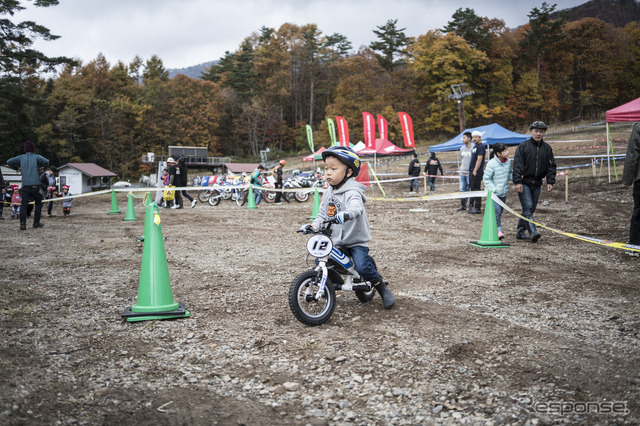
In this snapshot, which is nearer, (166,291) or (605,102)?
(166,291)

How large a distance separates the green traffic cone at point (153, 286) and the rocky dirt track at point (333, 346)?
0.14 metres

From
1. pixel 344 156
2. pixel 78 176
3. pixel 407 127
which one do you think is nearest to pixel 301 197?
pixel 407 127

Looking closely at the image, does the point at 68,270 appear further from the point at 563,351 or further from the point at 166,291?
the point at 563,351

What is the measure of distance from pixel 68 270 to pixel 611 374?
22.9ft

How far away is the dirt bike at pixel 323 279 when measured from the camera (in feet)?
13.5

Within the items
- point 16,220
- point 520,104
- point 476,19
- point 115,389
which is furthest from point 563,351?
point 476,19

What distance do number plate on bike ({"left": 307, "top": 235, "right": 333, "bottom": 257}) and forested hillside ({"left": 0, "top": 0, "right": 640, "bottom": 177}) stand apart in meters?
41.9

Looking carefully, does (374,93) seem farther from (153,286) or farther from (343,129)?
(153,286)

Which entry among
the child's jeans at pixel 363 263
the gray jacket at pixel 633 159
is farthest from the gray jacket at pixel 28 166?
the gray jacket at pixel 633 159

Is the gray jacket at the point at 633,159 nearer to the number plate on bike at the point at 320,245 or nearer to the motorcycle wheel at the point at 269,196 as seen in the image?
the number plate on bike at the point at 320,245

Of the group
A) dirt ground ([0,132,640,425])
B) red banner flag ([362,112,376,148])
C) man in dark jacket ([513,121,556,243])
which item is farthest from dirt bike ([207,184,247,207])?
man in dark jacket ([513,121,556,243])

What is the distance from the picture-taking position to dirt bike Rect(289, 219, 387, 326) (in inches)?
162

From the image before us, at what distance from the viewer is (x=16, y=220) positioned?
14961mm

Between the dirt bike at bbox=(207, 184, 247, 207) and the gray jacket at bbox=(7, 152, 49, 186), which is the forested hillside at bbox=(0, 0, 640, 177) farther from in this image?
the gray jacket at bbox=(7, 152, 49, 186)
